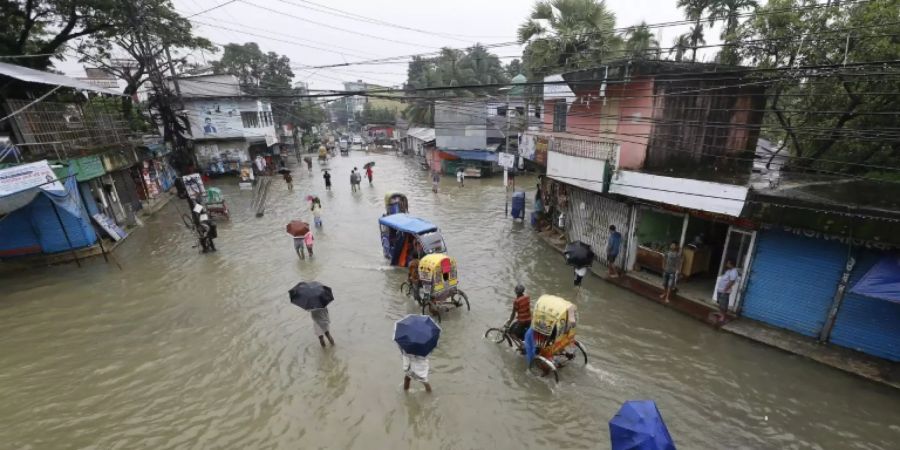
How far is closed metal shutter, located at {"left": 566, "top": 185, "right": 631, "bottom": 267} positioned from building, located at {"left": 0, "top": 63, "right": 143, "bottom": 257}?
17964mm

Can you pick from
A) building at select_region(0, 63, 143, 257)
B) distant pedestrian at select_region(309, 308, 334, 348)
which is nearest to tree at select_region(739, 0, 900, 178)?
distant pedestrian at select_region(309, 308, 334, 348)

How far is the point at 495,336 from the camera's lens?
1011 cm

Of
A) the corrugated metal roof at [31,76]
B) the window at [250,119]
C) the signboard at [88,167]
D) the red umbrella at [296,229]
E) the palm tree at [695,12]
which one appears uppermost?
the palm tree at [695,12]

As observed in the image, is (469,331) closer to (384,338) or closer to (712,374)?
(384,338)

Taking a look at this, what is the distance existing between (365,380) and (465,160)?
1138 inches

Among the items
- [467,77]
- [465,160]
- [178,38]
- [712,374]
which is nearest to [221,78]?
[178,38]

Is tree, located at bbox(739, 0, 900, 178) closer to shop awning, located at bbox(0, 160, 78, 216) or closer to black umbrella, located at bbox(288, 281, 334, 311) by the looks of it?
black umbrella, located at bbox(288, 281, 334, 311)

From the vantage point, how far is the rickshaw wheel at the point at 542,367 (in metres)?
7.98

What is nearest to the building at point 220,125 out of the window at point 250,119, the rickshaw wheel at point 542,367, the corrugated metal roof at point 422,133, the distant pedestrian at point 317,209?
the window at point 250,119

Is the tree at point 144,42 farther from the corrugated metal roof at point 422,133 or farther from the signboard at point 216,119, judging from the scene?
the corrugated metal roof at point 422,133

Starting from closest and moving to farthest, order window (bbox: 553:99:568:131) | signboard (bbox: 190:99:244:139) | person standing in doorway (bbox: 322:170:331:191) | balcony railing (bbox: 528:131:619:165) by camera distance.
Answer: balcony railing (bbox: 528:131:619:165) < window (bbox: 553:99:568:131) < person standing in doorway (bbox: 322:170:331:191) < signboard (bbox: 190:99:244:139)

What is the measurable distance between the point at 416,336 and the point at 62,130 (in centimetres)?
1875

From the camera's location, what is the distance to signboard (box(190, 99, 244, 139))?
115ft

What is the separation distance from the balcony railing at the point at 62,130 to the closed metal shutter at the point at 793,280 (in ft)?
74.1
